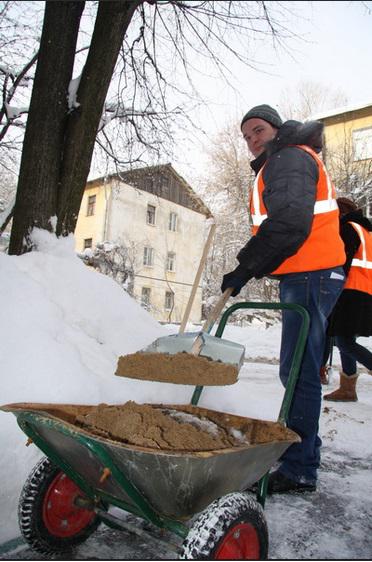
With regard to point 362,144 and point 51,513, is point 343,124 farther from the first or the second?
point 51,513

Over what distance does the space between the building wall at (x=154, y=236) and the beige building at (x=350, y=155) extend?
957 cm

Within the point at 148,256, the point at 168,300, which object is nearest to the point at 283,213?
the point at 148,256

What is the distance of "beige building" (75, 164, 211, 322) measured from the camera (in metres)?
23.7

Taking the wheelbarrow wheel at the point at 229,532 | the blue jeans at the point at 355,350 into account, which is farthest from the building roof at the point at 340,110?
the wheelbarrow wheel at the point at 229,532

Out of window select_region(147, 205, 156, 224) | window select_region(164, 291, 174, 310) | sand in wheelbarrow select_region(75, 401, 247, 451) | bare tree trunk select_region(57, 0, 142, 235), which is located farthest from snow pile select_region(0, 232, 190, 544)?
window select_region(164, 291, 174, 310)

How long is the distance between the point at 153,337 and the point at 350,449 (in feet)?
5.59

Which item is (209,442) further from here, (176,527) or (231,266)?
(231,266)

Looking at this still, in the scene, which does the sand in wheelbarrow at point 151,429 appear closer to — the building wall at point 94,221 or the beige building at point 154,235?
the beige building at point 154,235

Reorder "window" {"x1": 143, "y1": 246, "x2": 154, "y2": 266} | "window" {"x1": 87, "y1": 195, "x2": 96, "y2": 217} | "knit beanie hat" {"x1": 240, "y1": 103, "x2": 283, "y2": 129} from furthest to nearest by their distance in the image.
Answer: "window" {"x1": 143, "y1": 246, "x2": 154, "y2": 266} → "window" {"x1": 87, "y1": 195, "x2": 96, "y2": 217} → "knit beanie hat" {"x1": 240, "y1": 103, "x2": 283, "y2": 129}

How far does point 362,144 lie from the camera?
14062 millimetres

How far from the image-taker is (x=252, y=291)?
21688mm

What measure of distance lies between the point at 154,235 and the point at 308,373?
2483 centimetres

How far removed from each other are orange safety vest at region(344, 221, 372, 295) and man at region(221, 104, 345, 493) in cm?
164

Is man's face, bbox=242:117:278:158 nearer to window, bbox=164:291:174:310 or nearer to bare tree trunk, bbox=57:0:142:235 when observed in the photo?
bare tree trunk, bbox=57:0:142:235
